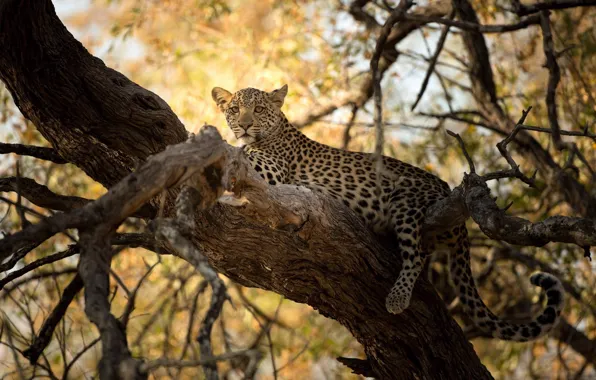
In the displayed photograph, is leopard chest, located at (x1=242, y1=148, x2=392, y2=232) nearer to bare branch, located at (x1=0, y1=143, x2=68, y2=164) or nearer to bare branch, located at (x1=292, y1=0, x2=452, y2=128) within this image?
bare branch, located at (x1=292, y1=0, x2=452, y2=128)

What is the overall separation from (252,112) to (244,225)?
2.45m

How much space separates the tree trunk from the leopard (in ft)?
0.87

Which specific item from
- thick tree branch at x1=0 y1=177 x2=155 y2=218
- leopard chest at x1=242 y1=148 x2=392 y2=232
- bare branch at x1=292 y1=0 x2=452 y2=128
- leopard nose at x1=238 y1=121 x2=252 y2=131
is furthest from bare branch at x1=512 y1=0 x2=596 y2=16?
thick tree branch at x1=0 y1=177 x2=155 y2=218

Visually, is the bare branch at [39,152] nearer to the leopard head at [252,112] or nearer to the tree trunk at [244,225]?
the tree trunk at [244,225]

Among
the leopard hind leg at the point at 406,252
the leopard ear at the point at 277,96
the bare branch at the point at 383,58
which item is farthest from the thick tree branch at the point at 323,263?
the bare branch at the point at 383,58

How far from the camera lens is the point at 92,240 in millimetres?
3230

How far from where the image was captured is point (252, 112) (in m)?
7.27

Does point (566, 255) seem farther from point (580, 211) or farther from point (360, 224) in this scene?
point (360, 224)

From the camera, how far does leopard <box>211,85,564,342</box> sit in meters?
5.77

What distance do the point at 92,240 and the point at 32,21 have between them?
1961 millimetres

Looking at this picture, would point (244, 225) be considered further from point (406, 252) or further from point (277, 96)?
point (277, 96)

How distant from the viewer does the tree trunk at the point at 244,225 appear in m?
4.73

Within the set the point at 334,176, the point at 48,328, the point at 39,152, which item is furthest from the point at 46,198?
the point at 334,176

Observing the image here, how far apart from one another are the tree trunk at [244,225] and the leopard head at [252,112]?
1957mm
